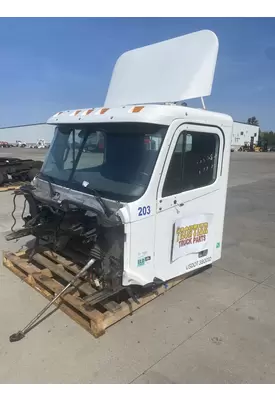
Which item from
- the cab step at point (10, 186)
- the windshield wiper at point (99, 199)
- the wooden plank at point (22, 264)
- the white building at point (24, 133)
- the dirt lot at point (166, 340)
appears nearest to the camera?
the dirt lot at point (166, 340)

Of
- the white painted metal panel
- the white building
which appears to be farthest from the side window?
the white building

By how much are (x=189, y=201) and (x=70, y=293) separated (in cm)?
165

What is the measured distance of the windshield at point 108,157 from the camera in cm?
296

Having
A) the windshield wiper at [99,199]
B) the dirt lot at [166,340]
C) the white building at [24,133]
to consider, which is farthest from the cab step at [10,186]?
the white building at [24,133]

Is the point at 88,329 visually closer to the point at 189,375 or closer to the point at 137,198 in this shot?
the point at 189,375

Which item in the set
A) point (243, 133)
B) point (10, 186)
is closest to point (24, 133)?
point (243, 133)

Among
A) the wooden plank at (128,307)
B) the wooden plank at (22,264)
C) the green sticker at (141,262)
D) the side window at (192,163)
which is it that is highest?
the side window at (192,163)

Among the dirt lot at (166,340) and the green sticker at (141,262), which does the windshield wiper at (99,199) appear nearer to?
the green sticker at (141,262)

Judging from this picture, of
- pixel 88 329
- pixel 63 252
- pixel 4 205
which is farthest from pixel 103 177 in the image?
pixel 4 205

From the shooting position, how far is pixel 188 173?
129 inches

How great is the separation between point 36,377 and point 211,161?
2687 mm

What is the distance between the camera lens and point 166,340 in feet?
9.47

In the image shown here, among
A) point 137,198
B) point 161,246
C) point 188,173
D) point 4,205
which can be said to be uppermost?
point 188,173

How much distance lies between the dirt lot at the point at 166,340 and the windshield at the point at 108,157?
1.33 metres
